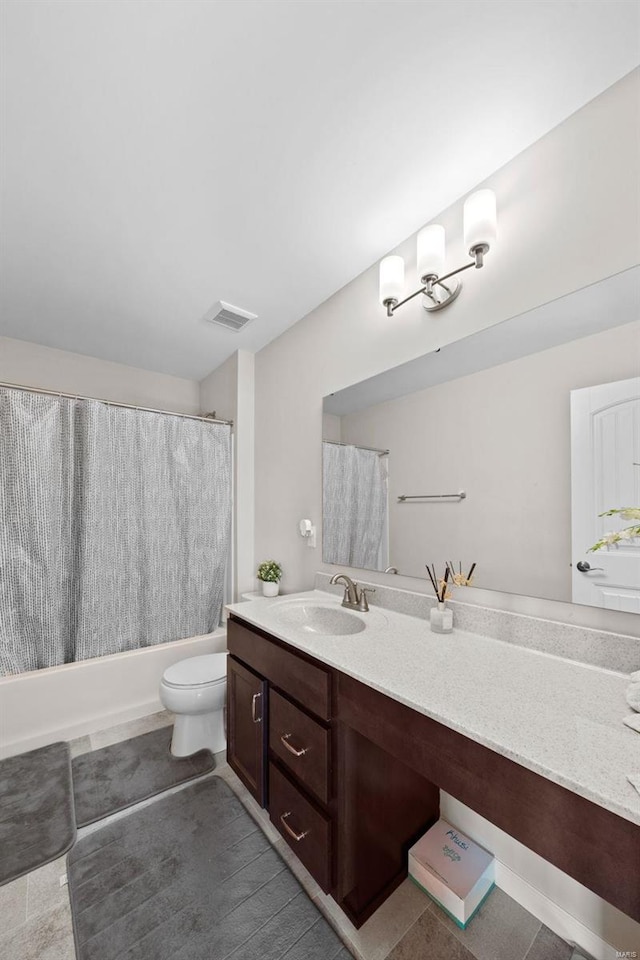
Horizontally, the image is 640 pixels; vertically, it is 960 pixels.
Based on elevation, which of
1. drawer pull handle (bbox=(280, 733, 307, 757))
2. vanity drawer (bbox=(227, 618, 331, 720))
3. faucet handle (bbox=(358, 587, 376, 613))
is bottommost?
drawer pull handle (bbox=(280, 733, 307, 757))

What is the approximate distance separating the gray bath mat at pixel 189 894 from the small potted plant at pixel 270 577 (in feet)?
3.43

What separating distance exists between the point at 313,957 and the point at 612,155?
234cm

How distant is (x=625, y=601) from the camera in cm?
Result: 102

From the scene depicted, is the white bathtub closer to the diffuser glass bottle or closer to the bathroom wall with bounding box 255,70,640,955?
the bathroom wall with bounding box 255,70,640,955

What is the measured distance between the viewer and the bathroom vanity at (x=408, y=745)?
0.64 m

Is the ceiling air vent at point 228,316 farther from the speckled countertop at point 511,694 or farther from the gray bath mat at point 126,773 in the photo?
the gray bath mat at point 126,773

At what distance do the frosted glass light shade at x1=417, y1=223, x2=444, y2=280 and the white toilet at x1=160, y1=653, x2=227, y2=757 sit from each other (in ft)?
6.52

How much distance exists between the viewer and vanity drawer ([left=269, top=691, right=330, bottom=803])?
1.12 metres

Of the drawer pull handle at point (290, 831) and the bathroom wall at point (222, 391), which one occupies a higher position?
the bathroom wall at point (222, 391)

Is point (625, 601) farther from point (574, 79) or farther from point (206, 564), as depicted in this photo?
point (206, 564)

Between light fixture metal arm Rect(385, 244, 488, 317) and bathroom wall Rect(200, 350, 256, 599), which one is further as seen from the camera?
bathroom wall Rect(200, 350, 256, 599)

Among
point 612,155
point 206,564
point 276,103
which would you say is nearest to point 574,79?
point 612,155

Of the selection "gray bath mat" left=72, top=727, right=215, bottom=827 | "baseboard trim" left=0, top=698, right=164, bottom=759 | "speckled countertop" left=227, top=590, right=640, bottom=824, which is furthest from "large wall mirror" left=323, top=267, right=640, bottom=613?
"baseboard trim" left=0, top=698, right=164, bottom=759

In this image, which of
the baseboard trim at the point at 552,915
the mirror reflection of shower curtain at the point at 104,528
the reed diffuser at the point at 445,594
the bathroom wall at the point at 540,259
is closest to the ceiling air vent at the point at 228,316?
the bathroom wall at the point at 540,259
